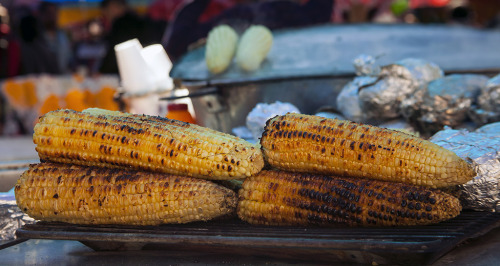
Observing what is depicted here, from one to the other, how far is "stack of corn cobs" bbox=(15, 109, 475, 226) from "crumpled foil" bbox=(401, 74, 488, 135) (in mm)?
836

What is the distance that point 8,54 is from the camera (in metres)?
7.99

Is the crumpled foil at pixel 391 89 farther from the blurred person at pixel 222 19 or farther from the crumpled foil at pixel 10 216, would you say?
the blurred person at pixel 222 19

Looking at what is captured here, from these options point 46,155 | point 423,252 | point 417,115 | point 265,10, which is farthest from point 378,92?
point 265,10

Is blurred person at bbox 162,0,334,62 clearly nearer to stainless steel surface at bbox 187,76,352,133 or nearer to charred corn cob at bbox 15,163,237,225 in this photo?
stainless steel surface at bbox 187,76,352,133

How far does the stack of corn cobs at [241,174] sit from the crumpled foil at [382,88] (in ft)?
2.64

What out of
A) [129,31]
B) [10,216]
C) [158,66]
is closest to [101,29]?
[129,31]

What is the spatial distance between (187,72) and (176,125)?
4.87ft

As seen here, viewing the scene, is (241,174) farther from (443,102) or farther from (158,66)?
(158,66)

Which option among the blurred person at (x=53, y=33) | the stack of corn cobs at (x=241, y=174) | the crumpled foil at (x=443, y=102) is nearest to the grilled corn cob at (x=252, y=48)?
the crumpled foil at (x=443, y=102)

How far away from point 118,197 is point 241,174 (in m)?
0.39

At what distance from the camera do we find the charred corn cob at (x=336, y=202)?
1.45m

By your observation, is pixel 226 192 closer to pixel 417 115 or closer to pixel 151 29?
pixel 417 115

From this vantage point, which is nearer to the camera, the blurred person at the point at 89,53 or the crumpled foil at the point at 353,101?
the crumpled foil at the point at 353,101

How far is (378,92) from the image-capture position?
2371 millimetres
